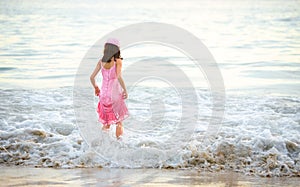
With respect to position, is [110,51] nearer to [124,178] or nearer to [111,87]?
[111,87]

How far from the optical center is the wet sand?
5723 millimetres

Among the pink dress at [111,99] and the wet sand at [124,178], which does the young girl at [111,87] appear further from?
the wet sand at [124,178]

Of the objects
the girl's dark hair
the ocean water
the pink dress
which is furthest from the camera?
the pink dress

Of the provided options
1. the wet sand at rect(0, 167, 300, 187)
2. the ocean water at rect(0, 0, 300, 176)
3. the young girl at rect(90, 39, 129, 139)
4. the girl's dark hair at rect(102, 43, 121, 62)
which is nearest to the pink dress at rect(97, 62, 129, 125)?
→ the young girl at rect(90, 39, 129, 139)

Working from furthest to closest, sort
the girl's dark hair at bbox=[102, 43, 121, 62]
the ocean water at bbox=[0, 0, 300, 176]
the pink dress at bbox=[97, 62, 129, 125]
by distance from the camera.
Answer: the pink dress at bbox=[97, 62, 129, 125] < the girl's dark hair at bbox=[102, 43, 121, 62] < the ocean water at bbox=[0, 0, 300, 176]

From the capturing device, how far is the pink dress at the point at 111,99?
23.3 feet

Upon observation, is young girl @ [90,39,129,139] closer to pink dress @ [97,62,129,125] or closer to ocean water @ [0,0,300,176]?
pink dress @ [97,62,129,125]

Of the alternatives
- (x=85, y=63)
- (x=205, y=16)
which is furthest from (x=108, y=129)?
(x=205, y=16)

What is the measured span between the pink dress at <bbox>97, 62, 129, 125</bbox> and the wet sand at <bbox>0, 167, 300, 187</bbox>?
100 centimetres

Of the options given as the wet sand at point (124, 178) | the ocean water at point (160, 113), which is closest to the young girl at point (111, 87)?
the ocean water at point (160, 113)

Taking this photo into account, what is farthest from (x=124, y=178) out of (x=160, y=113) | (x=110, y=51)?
(x=160, y=113)

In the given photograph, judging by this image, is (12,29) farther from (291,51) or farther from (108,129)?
(108,129)

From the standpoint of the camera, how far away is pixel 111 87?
7.10 m

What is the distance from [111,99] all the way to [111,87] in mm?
160
